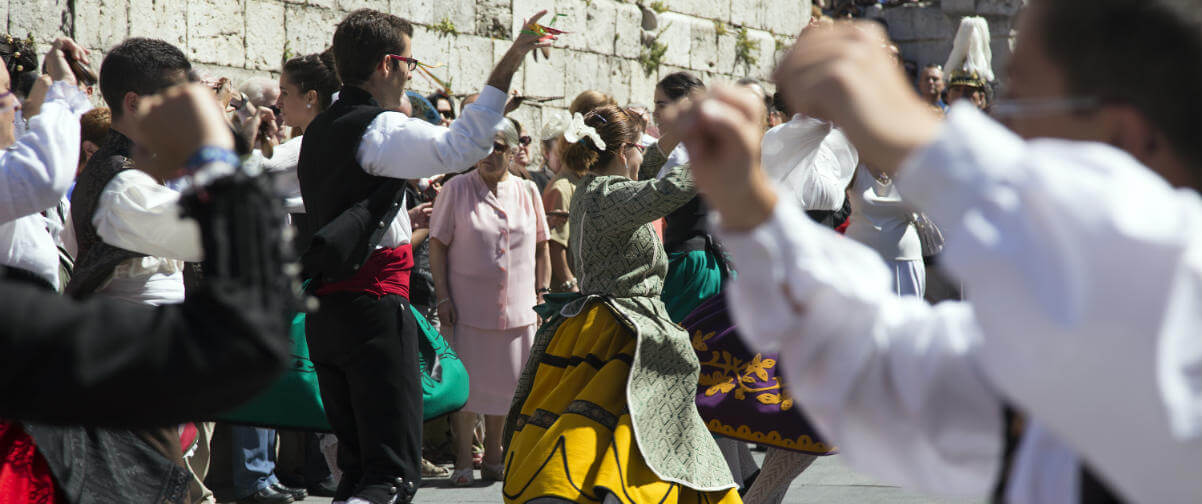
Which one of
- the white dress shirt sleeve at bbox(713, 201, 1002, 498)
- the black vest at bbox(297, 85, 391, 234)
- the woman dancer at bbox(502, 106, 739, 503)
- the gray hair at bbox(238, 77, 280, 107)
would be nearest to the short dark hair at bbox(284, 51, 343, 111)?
the black vest at bbox(297, 85, 391, 234)

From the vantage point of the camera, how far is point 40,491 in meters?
2.78

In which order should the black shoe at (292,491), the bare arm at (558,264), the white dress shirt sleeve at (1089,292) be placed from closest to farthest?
the white dress shirt sleeve at (1089,292)
the black shoe at (292,491)
the bare arm at (558,264)

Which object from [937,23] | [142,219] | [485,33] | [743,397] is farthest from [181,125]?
[937,23]

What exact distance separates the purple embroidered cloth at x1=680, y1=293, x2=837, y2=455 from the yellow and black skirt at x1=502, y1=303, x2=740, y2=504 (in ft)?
1.11

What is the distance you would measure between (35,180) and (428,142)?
3.93 ft

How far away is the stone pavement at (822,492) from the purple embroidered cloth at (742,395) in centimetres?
84

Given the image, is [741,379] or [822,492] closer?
[741,379]

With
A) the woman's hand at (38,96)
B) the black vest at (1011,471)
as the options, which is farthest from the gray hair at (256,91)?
the black vest at (1011,471)

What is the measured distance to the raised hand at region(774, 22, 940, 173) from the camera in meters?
1.12

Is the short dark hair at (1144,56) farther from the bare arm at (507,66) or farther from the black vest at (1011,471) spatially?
the bare arm at (507,66)

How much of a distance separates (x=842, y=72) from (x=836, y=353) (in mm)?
273

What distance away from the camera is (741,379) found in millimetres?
4504

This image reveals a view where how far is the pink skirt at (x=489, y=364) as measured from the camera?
5836mm

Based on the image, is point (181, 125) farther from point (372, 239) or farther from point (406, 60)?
point (406, 60)
